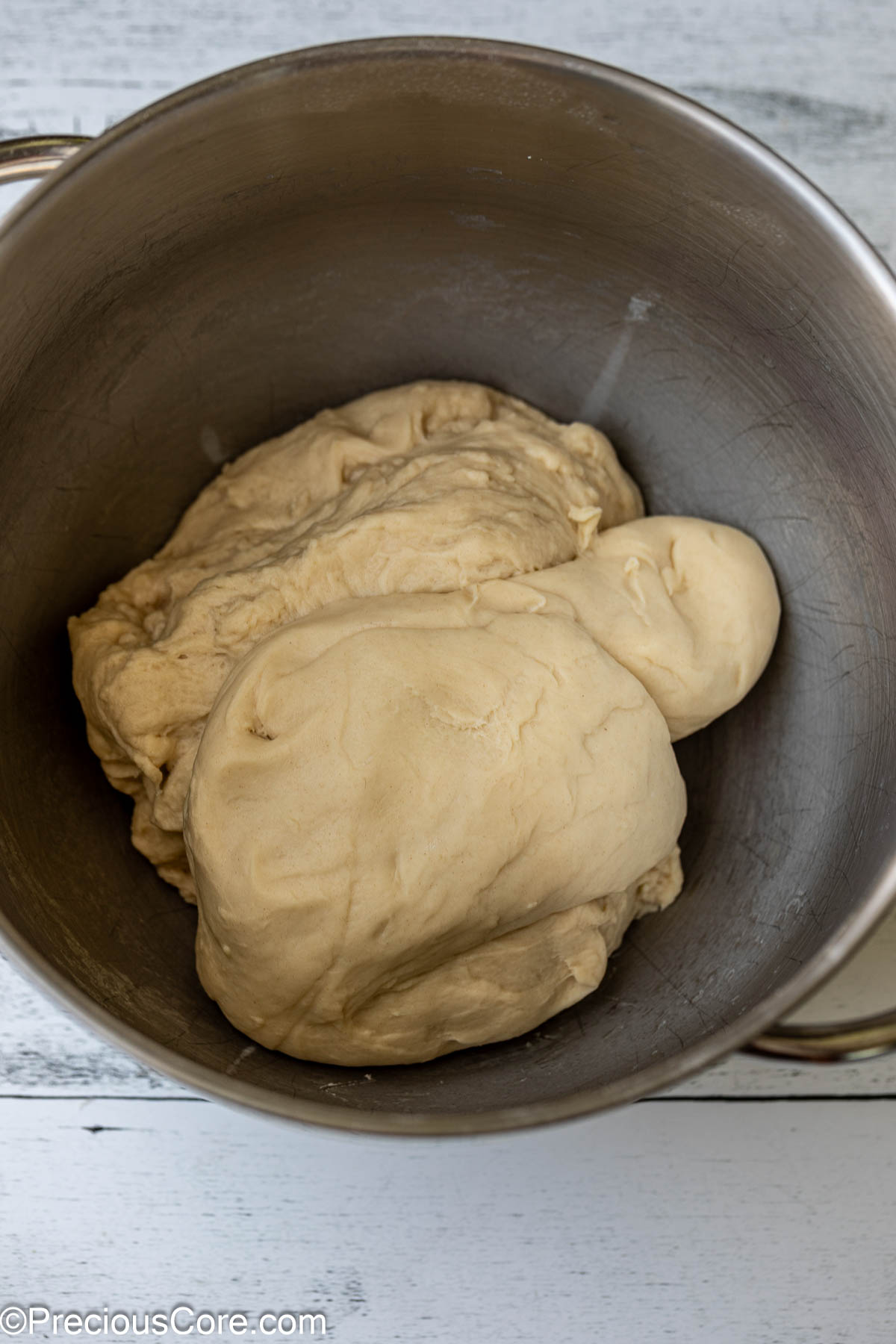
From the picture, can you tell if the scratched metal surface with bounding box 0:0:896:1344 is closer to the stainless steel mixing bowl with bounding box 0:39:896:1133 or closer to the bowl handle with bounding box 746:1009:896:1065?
the stainless steel mixing bowl with bounding box 0:39:896:1133

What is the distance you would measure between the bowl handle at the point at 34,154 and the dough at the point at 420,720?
0.39m

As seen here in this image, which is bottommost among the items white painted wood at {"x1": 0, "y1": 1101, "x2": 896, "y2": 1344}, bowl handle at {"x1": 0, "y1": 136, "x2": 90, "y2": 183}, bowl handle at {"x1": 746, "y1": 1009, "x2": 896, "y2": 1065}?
white painted wood at {"x1": 0, "y1": 1101, "x2": 896, "y2": 1344}

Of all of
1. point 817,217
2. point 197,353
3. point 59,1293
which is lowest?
point 59,1293

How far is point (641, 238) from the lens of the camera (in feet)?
3.48

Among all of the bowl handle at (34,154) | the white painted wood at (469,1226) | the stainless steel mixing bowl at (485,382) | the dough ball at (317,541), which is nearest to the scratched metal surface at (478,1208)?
the white painted wood at (469,1226)

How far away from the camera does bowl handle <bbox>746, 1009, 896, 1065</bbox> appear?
800mm

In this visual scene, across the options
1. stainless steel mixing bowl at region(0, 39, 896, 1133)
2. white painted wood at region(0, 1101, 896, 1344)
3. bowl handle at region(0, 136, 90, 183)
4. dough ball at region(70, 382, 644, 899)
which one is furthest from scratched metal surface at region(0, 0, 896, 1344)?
bowl handle at region(0, 136, 90, 183)

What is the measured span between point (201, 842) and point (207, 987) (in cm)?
17

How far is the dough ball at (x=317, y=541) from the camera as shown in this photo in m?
1.05

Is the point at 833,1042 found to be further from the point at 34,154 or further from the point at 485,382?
the point at 34,154

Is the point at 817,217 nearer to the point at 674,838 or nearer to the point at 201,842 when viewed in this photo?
the point at 674,838

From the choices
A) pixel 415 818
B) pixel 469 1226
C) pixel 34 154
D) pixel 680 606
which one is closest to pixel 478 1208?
pixel 469 1226

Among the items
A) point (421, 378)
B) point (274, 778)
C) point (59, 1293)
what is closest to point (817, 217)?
point (421, 378)

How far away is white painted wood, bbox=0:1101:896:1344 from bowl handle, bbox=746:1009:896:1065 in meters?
0.40
